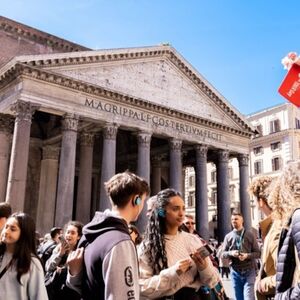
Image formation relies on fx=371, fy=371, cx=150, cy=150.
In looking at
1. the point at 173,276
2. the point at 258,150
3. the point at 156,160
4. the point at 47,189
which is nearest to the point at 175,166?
the point at 156,160

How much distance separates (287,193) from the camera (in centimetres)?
224

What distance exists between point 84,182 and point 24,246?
14.7 meters

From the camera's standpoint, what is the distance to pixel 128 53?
18.1m

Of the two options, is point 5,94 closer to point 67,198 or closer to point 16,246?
point 67,198

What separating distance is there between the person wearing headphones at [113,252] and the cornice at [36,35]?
2090 centimetres

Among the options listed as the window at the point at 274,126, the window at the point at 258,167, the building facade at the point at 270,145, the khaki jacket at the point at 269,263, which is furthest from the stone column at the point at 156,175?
the khaki jacket at the point at 269,263

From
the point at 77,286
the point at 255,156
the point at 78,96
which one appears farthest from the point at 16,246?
the point at 255,156

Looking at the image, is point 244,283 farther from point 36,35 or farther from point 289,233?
point 36,35

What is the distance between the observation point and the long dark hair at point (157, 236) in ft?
9.19

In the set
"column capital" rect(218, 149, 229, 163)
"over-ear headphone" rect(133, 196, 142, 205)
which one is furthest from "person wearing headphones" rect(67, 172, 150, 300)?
"column capital" rect(218, 149, 229, 163)

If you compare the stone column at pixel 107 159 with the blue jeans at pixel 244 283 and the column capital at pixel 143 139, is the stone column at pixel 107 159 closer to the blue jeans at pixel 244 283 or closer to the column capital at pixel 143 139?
the column capital at pixel 143 139

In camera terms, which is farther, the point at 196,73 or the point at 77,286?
the point at 196,73

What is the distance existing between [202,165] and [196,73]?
17.0 ft

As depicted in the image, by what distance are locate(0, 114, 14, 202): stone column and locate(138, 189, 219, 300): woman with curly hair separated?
15.0 m
